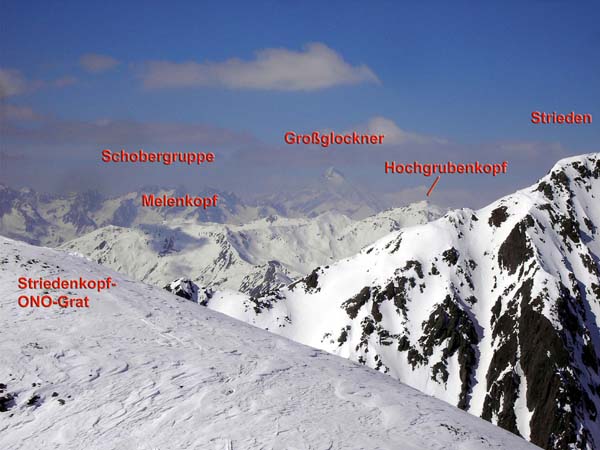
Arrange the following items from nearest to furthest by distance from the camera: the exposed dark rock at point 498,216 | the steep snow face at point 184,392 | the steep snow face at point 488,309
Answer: the steep snow face at point 184,392
the steep snow face at point 488,309
the exposed dark rock at point 498,216

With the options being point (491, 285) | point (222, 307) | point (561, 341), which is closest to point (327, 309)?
point (222, 307)

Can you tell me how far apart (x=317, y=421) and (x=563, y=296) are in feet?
469

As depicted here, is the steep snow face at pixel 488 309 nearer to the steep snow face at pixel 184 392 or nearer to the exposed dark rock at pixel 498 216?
the exposed dark rock at pixel 498 216

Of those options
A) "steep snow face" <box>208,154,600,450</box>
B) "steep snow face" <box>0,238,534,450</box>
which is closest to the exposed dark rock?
"steep snow face" <box>208,154,600,450</box>

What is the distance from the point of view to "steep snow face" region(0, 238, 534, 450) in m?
24.6

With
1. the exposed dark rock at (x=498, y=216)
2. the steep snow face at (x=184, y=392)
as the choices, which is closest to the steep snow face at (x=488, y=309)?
the exposed dark rock at (x=498, y=216)

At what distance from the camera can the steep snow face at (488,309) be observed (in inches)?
5645

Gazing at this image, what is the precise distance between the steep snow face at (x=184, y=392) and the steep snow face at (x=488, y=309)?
124174mm

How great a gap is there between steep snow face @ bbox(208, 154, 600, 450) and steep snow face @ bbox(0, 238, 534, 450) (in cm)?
12417

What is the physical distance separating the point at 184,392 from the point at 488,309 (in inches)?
6180

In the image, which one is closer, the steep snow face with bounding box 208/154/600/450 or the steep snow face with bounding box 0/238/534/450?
the steep snow face with bounding box 0/238/534/450

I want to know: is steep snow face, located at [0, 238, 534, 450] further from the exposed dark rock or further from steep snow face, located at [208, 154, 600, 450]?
the exposed dark rock

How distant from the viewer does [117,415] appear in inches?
1005

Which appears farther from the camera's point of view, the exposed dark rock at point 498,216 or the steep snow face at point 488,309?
the exposed dark rock at point 498,216
